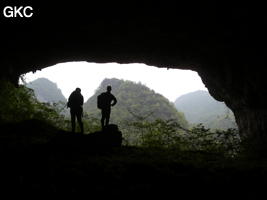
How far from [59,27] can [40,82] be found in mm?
124913

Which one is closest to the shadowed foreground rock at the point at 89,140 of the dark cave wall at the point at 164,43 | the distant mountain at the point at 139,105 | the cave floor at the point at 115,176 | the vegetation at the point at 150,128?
the cave floor at the point at 115,176

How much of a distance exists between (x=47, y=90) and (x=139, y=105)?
87.9m

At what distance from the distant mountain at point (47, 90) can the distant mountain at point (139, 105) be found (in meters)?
62.3

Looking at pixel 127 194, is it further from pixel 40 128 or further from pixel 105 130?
pixel 40 128

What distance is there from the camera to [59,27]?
1220 centimetres

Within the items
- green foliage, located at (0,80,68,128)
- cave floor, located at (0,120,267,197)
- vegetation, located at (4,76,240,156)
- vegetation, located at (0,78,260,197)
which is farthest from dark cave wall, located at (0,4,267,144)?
cave floor, located at (0,120,267,197)

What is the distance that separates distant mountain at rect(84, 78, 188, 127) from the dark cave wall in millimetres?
24247

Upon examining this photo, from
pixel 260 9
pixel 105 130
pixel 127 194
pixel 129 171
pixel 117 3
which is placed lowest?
pixel 127 194

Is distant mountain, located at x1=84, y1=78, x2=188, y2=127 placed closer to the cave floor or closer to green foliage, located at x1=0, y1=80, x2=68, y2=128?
green foliage, located at x1=0, y1=80, x2=68, y2=128

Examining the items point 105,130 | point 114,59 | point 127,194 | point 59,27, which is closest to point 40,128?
point 105,130

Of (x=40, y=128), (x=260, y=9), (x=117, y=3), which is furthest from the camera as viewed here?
(x=40, y=128)

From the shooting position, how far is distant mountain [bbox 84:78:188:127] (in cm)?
4275

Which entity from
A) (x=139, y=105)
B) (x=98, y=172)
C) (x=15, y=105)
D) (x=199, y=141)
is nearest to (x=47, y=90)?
(x=139, y=105)

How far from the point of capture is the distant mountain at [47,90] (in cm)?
11799
